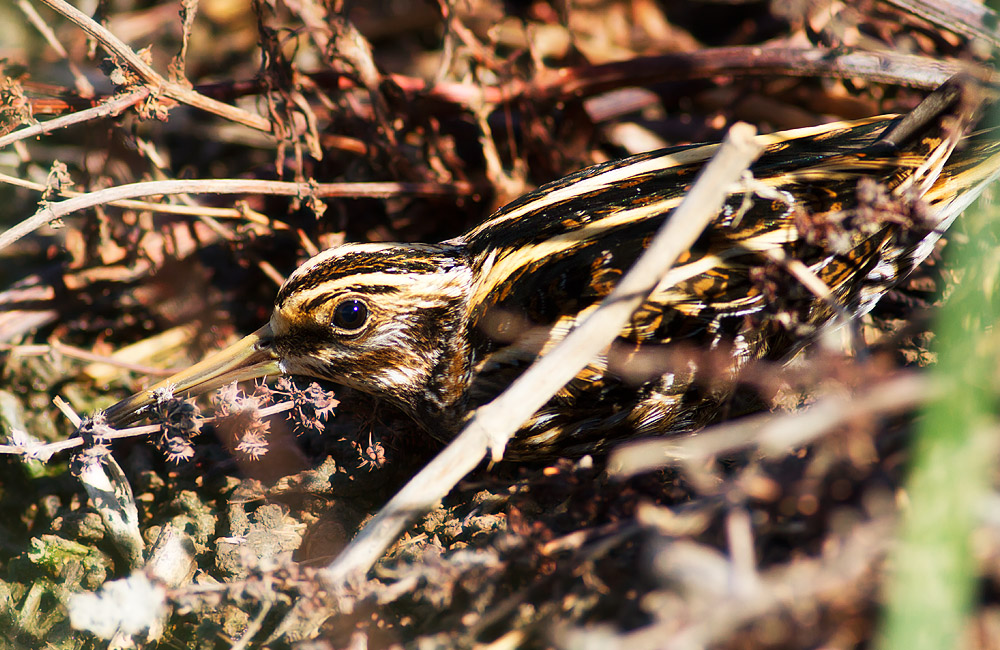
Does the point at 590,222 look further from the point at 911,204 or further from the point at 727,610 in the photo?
the point at 727,610

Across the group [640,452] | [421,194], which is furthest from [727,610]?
[421,194]

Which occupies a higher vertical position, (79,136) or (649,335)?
(79,136)

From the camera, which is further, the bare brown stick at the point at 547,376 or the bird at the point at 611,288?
the bird at the point at 611,288

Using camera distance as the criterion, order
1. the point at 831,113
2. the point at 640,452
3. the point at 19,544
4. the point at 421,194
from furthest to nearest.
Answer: the point at 831,113 → the point at 421,194 → the point at 19,544 → the point at 640,452

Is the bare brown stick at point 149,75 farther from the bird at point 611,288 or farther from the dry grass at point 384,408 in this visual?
the bird at point 611,288

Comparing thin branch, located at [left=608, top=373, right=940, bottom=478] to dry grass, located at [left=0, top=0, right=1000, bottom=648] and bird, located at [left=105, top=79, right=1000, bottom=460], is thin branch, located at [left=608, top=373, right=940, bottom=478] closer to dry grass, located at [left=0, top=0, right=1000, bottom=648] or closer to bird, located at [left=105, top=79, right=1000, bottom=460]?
dry grass, located at [left=0, top=0, right=1000, bottom=648]

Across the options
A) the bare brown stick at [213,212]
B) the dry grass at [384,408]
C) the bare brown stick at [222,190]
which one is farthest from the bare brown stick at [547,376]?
the bare brown stick at [213,212]

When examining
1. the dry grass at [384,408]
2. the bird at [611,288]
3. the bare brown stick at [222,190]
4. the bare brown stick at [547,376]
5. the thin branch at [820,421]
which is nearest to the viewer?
the thin branch at [820,421]
